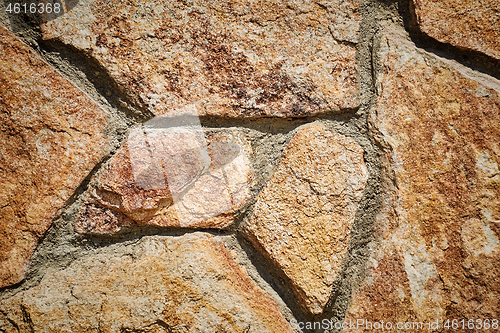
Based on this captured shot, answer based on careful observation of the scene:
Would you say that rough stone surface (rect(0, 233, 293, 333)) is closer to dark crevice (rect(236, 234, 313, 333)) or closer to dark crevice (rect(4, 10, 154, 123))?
dark crevice (rect(236, 234, 313, 333))

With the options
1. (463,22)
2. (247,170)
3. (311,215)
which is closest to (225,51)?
(247,170)

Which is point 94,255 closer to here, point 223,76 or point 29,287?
point 29,287

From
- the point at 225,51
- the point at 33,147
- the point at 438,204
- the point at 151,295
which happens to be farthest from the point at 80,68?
the point at 438,204

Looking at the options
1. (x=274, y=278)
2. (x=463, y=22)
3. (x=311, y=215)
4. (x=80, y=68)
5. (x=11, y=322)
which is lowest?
(x=11, y=322)

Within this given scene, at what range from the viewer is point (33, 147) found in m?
0.56

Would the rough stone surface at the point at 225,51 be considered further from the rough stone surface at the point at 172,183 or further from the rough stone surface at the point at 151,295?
the rough stone surface at the point at 151,295

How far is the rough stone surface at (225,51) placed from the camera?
22.6 inches

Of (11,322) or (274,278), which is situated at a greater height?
(274,278)

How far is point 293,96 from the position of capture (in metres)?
0.60

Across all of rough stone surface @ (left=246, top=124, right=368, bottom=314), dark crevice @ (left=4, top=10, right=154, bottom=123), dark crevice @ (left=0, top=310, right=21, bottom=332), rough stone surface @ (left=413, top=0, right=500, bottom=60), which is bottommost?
dark crevice @ (left=0, top=310, right=21, bottom=332)

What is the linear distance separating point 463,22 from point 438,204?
0.35 m

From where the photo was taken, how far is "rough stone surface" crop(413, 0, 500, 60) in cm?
61

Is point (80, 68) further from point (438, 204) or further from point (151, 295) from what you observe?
point (438, 204)

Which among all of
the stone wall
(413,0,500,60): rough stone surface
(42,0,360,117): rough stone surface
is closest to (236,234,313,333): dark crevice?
the stone wall
